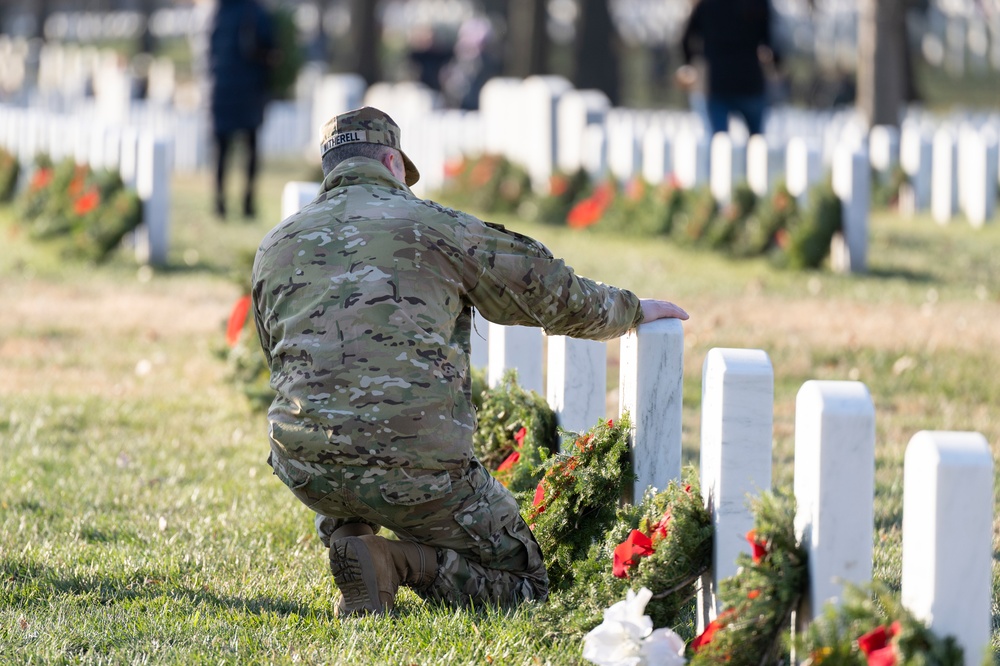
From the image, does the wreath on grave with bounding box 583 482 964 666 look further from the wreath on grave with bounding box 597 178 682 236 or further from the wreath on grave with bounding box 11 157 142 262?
the wreath on grave with bounding box 11 157 142 262

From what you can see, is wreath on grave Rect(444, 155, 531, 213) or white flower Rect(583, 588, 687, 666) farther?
wreath on grave Rect(444, 155, 531, 213)

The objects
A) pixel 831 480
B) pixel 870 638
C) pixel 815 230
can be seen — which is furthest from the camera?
pixel 815 230

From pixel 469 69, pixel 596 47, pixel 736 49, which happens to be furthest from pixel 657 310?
pixel 469 69

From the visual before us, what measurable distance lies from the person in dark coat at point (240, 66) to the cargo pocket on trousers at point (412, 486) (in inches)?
338

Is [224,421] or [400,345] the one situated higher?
[400,345]

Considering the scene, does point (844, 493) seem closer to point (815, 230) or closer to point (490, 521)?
point (490, 521)

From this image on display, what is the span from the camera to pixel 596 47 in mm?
22297

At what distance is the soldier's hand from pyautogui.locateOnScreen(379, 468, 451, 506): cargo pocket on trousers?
62 cm

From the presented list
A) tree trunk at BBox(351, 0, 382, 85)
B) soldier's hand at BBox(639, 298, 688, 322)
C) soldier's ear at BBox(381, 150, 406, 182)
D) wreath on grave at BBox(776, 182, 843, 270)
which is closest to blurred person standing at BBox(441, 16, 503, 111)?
tree trunk at BBox(351, 0, 382, 85)

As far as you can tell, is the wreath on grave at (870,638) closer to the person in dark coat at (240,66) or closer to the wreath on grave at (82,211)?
the wreath on grave at (82,211)

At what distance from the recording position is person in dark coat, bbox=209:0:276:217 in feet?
37.0

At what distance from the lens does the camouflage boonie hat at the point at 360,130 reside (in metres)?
3.41

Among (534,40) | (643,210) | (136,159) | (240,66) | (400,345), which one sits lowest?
(400,345)

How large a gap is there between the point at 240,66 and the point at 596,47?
11770 mm
